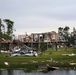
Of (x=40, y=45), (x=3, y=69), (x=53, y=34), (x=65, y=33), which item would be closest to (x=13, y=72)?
(x=3, y=69)

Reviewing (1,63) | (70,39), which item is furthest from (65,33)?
(1,63)

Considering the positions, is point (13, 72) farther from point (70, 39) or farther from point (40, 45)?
point (70, 39)

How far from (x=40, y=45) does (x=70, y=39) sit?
33.2m

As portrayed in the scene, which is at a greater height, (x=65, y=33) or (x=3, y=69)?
(x=65, y=33)

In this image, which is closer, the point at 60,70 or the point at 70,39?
the point at 60,70

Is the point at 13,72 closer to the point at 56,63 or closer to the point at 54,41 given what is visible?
the point at 56,63

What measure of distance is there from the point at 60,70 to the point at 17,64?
8.92 m

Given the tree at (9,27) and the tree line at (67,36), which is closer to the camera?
the tree at (9,27)

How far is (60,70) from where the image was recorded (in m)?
55.7

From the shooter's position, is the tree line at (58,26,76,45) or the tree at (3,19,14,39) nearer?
the tree at (3,19,14,39)

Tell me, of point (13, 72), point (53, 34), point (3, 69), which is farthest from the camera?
point (53, 34)

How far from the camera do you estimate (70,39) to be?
16988 centimetres

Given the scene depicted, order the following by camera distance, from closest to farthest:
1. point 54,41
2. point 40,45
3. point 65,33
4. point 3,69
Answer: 1. point 3,69
2. point 40,45
3. point 54,41
4. point 65,33

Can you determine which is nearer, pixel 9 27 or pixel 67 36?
pixel 9 27
